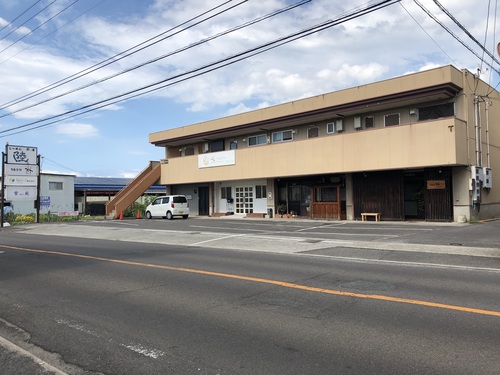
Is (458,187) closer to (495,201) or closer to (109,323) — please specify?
(495,201)

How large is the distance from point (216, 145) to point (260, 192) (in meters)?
5.73

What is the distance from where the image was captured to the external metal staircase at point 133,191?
112 feet

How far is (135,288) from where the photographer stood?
791 centimetres

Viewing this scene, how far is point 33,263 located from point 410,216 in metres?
19.0

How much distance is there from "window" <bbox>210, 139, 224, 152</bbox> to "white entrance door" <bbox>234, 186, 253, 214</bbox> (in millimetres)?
3543

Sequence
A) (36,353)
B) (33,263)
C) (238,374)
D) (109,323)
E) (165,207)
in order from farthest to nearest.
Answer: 1. (165,207)
2. (33,263)
3. (109,323)
4. (36,353)
5. (238,374)

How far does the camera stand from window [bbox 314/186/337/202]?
2608 centimetres

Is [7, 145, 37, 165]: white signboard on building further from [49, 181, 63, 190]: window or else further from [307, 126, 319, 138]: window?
[307, 126, 319, 138]: window

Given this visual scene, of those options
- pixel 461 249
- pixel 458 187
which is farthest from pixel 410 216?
pixel 461 249

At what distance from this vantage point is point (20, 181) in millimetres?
30609

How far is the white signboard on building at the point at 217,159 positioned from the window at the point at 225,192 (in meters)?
2.44

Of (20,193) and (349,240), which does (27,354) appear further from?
(20,193)

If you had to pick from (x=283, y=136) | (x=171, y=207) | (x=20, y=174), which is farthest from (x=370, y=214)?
(x=20, y=174)

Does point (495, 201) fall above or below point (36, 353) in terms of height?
above
